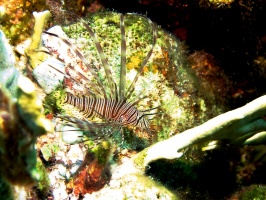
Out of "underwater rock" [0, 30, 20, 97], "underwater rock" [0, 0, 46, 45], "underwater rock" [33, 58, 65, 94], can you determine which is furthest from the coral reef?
"underwater rock" [0, 0, 46, 45]

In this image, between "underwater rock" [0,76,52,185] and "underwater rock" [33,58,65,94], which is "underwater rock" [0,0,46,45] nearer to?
"underwater rock" [33,58,65,94]

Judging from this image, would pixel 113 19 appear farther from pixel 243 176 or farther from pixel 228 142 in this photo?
pixel 243 176

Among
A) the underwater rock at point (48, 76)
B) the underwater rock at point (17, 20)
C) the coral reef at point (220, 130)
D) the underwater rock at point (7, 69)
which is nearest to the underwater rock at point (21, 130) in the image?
the underwater rock at point (7, 69)

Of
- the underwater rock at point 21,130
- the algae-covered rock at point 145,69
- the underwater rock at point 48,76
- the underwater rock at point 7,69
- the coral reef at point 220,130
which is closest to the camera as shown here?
the underwater rock at point 21,130

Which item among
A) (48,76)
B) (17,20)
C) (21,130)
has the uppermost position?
(17,20)

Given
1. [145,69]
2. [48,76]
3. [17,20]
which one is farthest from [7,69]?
[145,69]

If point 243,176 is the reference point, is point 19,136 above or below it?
above

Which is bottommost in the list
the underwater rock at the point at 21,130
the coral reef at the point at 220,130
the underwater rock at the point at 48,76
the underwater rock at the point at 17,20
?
the coral reef at the point at 220,130

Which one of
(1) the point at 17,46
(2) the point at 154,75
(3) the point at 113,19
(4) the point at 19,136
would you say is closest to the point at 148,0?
(3) the point at 113,19

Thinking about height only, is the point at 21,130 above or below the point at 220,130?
above

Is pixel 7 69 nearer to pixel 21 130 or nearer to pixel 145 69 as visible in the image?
pixel 21 130

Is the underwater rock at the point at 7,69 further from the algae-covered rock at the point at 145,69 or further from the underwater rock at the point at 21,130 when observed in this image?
the algae-covered rock at the point at 145,69
